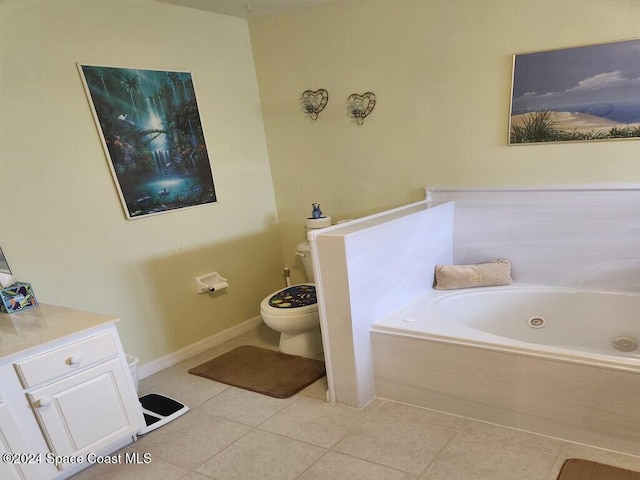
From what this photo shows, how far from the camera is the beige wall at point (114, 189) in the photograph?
85.0 inches

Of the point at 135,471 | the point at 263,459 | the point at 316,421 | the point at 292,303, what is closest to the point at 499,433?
the point at 316,421

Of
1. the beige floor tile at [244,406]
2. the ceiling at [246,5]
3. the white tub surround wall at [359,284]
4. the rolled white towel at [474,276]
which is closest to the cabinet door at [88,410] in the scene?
the beige floor tile at [244,406]

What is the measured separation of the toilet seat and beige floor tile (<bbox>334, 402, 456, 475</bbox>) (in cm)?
76

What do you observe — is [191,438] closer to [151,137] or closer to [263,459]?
[263,459]

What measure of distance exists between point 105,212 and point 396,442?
203cm

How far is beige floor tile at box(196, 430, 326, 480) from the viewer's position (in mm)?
1794

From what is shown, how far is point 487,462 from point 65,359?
179 cm

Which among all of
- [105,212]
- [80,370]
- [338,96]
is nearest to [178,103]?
[105,212]

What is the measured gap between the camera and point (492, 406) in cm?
192

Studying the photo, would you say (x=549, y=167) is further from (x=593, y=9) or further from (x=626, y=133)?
(x=593, y=9)

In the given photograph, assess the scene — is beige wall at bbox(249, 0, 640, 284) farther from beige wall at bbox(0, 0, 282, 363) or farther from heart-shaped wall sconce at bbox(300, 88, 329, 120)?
beige wall at bbox(0, 0, 282, 363)

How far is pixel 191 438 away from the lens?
2.08 meters

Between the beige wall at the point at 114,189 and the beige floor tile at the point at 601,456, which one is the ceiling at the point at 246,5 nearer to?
the beige wall at the point at 114,189

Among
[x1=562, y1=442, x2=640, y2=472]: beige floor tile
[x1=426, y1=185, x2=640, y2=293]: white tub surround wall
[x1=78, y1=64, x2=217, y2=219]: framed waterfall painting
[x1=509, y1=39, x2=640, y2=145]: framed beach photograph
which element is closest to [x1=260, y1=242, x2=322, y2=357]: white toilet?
[x1=78, y1=64, x2=217, y2=219]: framed waterfall painting
